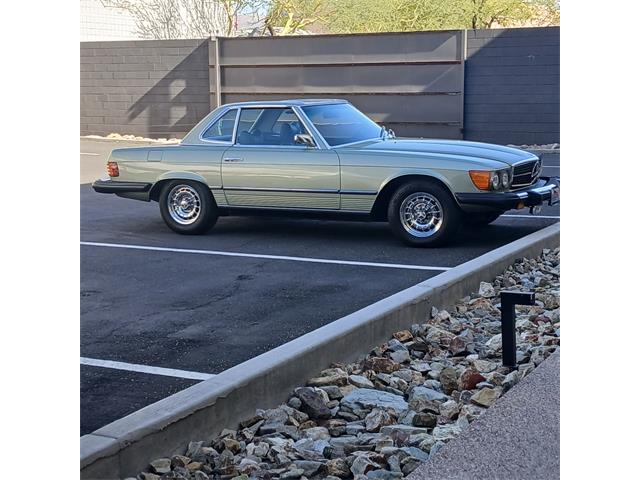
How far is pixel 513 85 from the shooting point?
19.7 metres

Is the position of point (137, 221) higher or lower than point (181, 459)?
higher

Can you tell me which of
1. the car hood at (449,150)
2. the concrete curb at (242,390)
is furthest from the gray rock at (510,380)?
the car hood at (449,150)

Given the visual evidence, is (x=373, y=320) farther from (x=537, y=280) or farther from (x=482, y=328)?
(x=537, y=280)

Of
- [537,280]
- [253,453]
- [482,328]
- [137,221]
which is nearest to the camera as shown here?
[253,453]

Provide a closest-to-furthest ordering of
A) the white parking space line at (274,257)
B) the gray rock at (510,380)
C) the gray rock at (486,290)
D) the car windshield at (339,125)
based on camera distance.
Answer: the gray rock at (510,380) < the gray rock at (486,290) < the white parking space line at (274,257) < the car windshield at (339,125)

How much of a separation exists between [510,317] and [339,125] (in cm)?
502

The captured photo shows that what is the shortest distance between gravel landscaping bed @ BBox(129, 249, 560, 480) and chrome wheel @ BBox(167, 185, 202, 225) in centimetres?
409

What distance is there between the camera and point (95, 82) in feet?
80.8

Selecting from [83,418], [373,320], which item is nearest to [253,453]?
[83,418]

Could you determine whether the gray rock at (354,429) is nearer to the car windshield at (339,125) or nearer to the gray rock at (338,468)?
the gray rock at (338,468)

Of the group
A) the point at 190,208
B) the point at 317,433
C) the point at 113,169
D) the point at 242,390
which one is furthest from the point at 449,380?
the point at 113,169

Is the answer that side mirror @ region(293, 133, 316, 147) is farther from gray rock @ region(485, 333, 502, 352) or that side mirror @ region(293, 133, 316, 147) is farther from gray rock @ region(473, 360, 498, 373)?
gray rock @ region(473, 360, 498, 373)

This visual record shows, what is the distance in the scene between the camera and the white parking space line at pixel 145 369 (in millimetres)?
5062

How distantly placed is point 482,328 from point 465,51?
1430 cm
